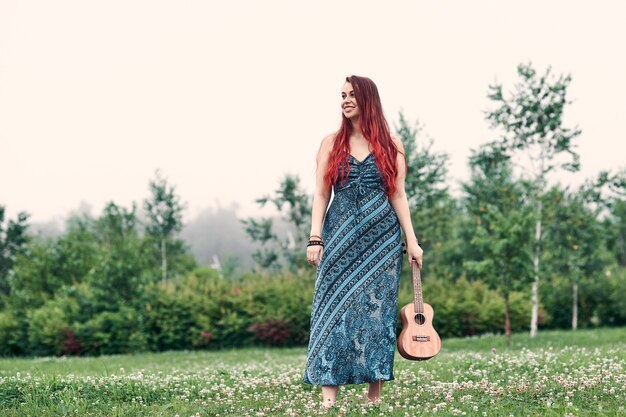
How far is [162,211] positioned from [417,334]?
29.7 metres

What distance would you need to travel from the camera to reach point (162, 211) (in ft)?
115

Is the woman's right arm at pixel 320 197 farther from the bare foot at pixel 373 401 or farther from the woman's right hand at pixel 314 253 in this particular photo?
the bare foot at pixel 373 401

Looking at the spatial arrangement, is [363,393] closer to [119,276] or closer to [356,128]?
[356,128]

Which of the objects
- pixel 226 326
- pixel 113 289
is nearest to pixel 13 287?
pixel 113 289

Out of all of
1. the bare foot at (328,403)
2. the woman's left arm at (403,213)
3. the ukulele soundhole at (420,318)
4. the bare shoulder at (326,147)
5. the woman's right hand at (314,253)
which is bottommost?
the bare foot at (328,403)

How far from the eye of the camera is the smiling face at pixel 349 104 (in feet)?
21.9

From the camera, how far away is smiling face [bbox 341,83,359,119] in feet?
21.9

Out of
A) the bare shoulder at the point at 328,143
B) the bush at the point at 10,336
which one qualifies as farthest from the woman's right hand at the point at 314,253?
the bush at the point at 10,336

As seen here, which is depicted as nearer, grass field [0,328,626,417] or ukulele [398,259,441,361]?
grass field [0,328,626,417]

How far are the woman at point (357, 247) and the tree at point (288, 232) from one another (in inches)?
825

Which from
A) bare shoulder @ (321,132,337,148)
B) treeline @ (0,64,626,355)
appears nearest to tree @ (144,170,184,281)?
treeline @ (0,64,626,355)

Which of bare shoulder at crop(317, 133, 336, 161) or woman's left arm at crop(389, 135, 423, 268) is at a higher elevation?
bare shoulder at crop(317, 133, 336, 161)

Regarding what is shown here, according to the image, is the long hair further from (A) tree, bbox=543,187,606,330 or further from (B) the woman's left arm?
(A) tree, bbox=543,187,606,330

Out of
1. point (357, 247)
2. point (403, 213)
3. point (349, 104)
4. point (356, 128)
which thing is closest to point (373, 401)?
point (357, 247)
